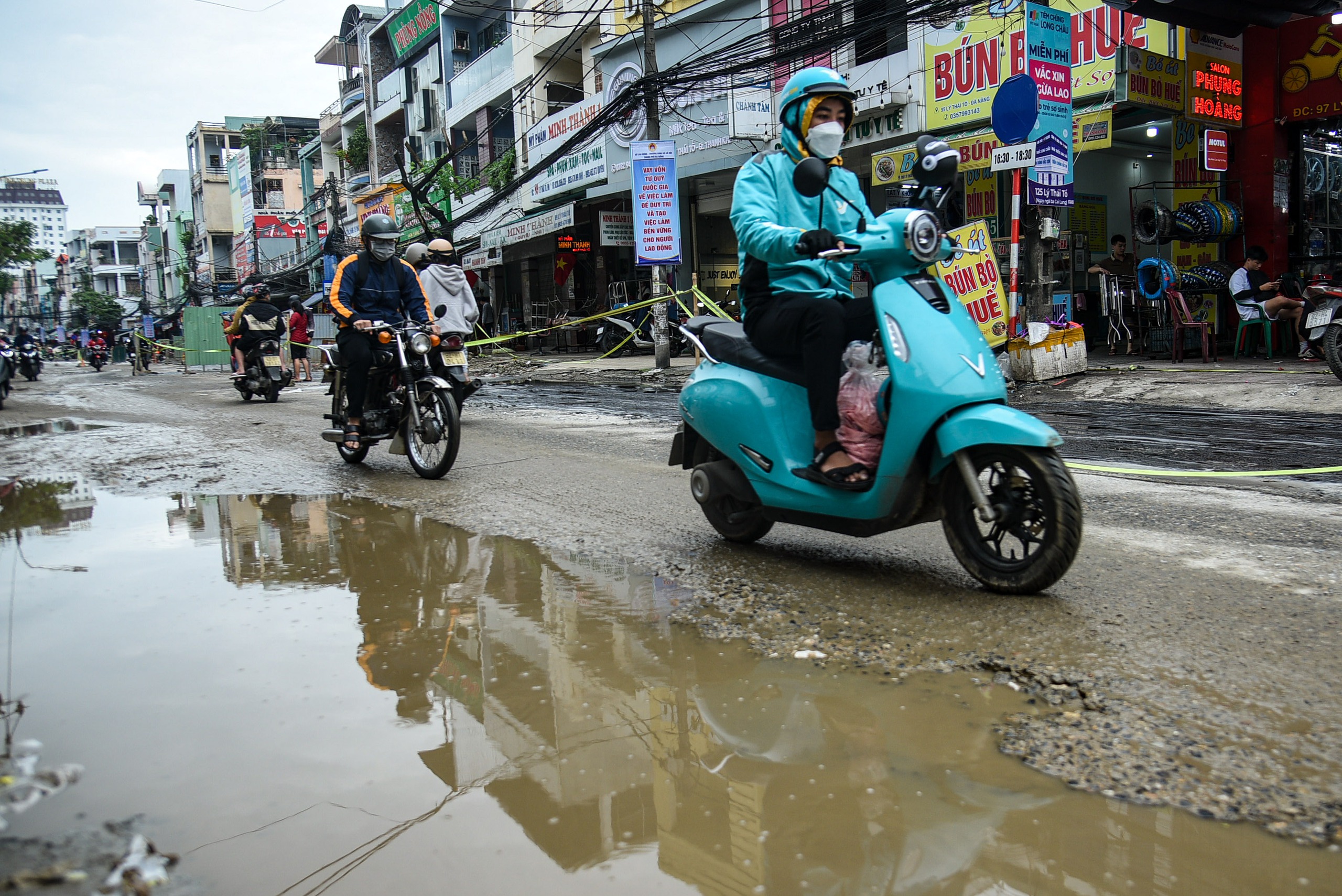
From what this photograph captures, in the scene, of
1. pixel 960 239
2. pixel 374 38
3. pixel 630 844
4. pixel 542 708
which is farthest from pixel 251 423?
pixel 374 38

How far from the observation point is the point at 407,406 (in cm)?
660

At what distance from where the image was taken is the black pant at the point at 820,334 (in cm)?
351

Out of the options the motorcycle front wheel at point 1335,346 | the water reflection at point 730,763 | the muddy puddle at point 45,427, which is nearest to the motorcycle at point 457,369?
the muddy puddle at point 45,427

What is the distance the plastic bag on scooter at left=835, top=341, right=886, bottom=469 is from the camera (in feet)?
11.4

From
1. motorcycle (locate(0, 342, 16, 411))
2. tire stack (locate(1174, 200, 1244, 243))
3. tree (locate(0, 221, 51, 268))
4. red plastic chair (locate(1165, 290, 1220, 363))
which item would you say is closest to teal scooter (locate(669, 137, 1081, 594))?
red plastic chair (locate(1165, 290, 1220, 363))

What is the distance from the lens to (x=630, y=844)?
6.36ft

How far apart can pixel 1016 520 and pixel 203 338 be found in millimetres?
35315

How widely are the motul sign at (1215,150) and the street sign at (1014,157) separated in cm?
408

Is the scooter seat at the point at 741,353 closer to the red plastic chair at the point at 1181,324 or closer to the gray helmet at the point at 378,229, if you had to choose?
the gray helmet at the point at 378,229

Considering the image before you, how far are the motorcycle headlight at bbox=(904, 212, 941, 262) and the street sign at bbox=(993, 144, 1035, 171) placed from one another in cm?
742

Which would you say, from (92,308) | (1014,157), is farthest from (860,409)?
(92,308)

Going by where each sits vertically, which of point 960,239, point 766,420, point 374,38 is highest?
point 374,38

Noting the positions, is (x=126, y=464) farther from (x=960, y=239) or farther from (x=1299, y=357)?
(x=1299, y=357)

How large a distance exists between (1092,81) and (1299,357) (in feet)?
13.7
